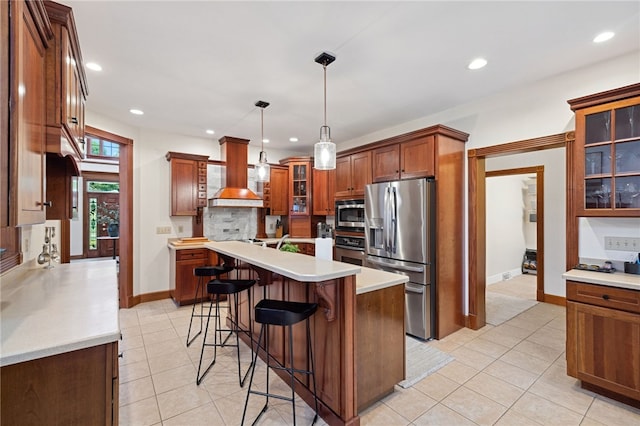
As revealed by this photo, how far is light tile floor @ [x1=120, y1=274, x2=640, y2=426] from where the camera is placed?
2.00 metres

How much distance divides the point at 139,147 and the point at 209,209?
56.3 inches

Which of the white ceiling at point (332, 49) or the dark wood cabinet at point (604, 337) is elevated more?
the white ceiling at point (332, 49)

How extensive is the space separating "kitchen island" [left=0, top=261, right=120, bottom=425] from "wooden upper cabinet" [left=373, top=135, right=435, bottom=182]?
3118 mm

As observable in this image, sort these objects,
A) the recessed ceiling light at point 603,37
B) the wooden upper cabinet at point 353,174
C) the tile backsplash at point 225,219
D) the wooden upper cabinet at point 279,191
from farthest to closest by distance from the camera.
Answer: the wooden upper cabinet at point 279,191, the tile backsplash at point 225,219, the wooden upper cabinet at point 353,174, the recessed ceiling light at point 603,37

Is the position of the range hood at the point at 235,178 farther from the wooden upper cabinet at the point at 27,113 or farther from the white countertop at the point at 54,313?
the wooden upper cabinet at the point at 27,113

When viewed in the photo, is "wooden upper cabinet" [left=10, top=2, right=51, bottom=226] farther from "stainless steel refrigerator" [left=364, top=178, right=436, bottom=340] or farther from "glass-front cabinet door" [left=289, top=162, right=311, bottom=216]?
Answer: "glass-front cabinet door" [left=289, top=162, right=311, bottom=216]

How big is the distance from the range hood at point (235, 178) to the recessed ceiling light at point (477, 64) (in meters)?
3.34

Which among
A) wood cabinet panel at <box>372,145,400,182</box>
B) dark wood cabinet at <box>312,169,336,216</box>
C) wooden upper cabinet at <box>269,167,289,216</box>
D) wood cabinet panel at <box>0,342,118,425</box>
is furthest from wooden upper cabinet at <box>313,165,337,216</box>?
wood cabinet panel at <box>0,342,118,425</box>

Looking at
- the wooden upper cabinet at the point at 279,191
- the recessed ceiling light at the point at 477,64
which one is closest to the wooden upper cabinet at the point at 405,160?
the recessed ceiling light at the point at 477,64

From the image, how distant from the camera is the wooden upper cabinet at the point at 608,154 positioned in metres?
2.26

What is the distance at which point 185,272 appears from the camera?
4395mm

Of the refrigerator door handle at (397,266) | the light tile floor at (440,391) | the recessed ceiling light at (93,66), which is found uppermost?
the recessed ceiling light at (93,66)

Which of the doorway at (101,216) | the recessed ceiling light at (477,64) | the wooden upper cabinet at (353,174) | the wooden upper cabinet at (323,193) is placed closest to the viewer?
the recessed ceiling light at (477,64)

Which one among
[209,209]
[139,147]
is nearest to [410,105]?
[209,209]
